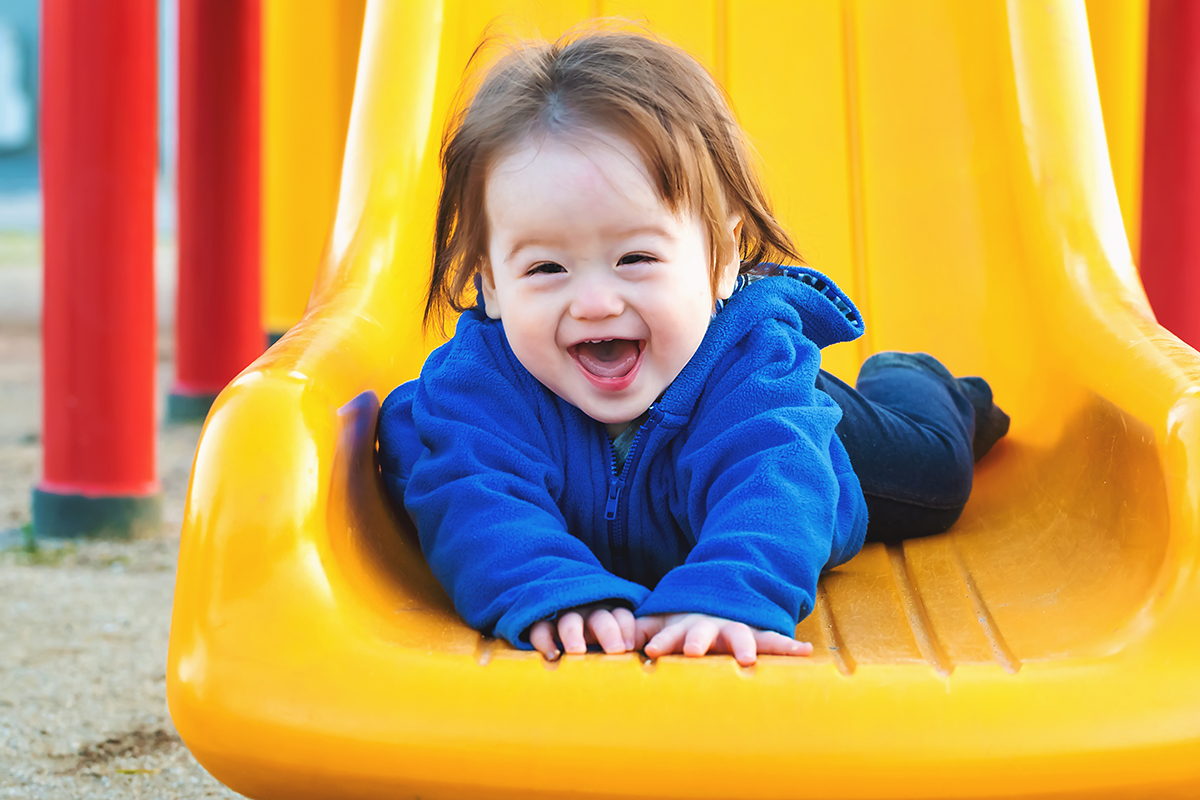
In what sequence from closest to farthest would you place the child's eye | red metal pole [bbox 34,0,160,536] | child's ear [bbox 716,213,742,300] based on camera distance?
1. the child's eye
2. child's ear [bbox 716,213,742,300]
3. red metal pole [bbox 34,0,160,536]

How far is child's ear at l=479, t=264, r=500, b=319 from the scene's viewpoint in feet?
3.52

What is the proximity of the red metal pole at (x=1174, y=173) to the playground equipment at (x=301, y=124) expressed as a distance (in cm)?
199

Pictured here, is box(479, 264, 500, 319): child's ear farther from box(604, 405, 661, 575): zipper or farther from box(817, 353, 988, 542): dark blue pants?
box(817, 353, 988, 542): dark blue pants

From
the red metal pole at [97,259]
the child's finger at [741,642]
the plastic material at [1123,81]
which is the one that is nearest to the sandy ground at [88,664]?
the red metal pole at [97,259]

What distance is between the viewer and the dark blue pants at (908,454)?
3.93ft

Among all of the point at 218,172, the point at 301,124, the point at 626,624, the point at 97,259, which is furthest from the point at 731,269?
the point at 301,124

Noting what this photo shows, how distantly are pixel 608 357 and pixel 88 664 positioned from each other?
109cm

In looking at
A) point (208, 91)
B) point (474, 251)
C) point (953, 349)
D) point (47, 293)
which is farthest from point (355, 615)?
point (208, 91)

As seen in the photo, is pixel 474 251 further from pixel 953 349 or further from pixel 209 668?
pixel 953 349

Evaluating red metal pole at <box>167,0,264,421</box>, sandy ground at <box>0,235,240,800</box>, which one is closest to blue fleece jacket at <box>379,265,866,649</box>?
sandy ground at <box>0,235,240,800</box>

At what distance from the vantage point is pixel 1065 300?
4.06ft

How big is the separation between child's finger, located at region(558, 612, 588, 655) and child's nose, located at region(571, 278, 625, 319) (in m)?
0.24

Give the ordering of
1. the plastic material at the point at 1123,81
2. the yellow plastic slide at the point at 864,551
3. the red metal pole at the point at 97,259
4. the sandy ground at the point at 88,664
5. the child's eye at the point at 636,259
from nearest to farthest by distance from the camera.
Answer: the yellow plastic slide at the point at 864,551 < the child's eye at the point at 636,259 < the sandy ground at the point at 88,664 < the plastic material at the point at 1123,81 < the red metal pole at the point at 97,259

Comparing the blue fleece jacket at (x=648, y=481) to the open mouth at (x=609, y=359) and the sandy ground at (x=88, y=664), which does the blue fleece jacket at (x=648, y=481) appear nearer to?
the open mouth at (x=609, y=359)
